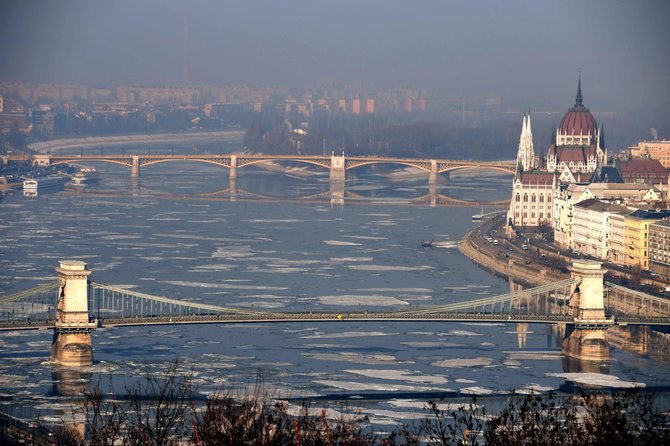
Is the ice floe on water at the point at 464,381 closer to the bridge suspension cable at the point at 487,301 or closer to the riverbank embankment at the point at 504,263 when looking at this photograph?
the bridge suspension cable at the point at 487,301

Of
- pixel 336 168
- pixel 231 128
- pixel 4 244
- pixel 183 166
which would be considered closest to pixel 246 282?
pixel 4 244

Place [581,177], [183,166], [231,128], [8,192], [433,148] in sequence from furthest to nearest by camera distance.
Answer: [231,128], [433,148], [183,166], [8,192], [581,177]

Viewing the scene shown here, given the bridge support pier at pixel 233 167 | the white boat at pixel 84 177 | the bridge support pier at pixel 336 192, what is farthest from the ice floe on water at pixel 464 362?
the bridge support pier at pixel 233 167

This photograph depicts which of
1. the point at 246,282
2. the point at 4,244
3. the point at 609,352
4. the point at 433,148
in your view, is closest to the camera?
the point at 609,352

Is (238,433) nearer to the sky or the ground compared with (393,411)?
nearer to the sky

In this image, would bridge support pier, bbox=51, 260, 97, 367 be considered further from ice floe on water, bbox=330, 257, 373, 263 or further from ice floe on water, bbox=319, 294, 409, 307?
ice floe on water, bbox=330, 257, 373, 263

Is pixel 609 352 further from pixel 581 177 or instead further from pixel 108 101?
pixel 108 101
